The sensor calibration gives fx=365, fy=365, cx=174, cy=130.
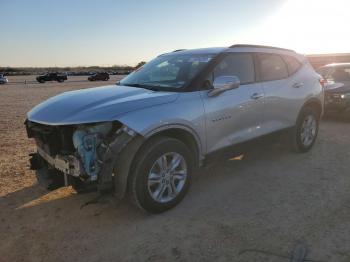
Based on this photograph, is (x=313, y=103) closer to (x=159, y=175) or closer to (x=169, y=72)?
(x=169, y=72)

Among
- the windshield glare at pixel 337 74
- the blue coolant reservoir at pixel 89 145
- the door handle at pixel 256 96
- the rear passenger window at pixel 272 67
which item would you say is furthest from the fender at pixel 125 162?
the windshield glare at pixel 337 74

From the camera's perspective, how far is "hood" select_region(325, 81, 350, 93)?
933 centimetres

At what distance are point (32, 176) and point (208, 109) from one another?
114 inches

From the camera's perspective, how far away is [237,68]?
5070mm

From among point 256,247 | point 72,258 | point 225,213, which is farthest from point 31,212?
point 256,247

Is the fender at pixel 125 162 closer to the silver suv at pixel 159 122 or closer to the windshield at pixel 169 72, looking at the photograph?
the silver suv at pixel 159 122

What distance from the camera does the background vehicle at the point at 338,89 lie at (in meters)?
9.30

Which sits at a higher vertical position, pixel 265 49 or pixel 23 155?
pixel 265 49

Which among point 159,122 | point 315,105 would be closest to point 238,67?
point 159,122

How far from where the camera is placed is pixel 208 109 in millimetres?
4379

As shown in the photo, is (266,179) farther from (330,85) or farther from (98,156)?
(330,85)

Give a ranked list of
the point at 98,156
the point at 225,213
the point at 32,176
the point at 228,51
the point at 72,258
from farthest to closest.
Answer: the point at 32,176
the point at 228,51
the point at 225,213
the point at 98,156
the point at 72,258

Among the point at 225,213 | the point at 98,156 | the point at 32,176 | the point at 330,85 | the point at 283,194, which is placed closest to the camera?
the point at 98,156

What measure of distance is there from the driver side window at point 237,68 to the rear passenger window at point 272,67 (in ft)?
0.83
